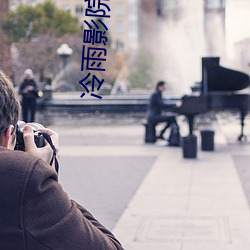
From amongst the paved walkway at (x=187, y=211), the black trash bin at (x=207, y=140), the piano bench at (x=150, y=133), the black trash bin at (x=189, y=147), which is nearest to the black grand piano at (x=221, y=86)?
the black trash bin at (x=207, y=140)

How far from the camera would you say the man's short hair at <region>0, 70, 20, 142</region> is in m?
1.81

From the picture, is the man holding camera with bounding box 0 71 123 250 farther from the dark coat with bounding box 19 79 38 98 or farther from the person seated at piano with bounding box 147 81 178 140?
the dark coat with bounding box 19 79 38 98

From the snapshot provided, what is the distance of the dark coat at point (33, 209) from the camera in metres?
1.68

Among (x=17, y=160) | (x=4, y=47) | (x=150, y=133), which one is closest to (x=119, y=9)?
(x=4, y=47)

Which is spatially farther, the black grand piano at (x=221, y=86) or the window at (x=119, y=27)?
the window at (x=119, y=27)

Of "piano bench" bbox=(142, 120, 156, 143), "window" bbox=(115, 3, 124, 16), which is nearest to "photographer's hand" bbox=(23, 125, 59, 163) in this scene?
"piano bench" bbox=(142, 120, 156, 143)

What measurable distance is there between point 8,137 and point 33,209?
0.28 metres

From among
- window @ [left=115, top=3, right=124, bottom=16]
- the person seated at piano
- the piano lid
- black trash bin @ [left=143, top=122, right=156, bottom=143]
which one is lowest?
black trash bin @ [left=143, top=122, right=156, bottom=143]

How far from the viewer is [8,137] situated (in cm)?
187

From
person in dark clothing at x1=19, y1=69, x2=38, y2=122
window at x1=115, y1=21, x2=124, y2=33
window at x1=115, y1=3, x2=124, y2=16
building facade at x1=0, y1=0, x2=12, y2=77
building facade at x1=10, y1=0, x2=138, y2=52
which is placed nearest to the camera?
person in dark clothing at x1=19, y1=69, x2=38, y2=122

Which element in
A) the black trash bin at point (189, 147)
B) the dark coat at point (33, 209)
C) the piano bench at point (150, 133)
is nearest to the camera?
the dark coat at point (33, 209)

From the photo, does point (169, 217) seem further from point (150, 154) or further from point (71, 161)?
point (150, 154)

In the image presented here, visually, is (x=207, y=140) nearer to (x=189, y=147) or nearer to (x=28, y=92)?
(x=189, y=147)

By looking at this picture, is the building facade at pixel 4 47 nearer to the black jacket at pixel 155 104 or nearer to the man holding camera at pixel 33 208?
the black jacket at pixel 155 104
